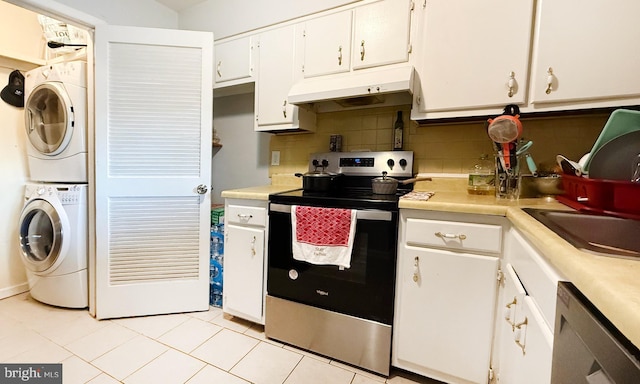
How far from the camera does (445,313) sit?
1260 mm

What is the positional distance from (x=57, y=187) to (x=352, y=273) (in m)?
2.13

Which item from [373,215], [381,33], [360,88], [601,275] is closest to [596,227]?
[601,275]

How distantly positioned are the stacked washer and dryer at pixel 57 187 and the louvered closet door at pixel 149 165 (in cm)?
24

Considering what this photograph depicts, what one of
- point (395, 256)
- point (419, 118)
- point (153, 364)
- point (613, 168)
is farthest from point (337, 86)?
point (153, 364)

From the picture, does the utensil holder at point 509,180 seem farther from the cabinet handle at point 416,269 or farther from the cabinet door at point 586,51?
the cabinet handle at point 416,269

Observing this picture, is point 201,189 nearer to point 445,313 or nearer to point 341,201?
point 341,201

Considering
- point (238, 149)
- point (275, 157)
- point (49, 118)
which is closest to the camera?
point (49, 118)

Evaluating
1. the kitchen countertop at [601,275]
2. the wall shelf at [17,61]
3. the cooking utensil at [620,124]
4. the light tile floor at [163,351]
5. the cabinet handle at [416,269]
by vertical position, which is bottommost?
the light tile floor at [163,351]

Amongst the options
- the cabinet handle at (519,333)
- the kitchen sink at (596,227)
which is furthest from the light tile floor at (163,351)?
the kitchen sink at (596,227)

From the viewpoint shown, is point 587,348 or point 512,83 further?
point 512,83

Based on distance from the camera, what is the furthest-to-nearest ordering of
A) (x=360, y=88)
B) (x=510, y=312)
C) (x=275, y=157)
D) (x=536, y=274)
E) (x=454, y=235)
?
1. (x=275, y=157)
2. (x=360, y=88)
3. (x=454, y=235)
4. (x=510, y=312)
5. (x=536, y=274)

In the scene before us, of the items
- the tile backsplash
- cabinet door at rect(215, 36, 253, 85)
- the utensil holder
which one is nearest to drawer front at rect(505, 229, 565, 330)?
the utensil holder

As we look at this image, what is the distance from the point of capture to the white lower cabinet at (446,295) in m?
1.19

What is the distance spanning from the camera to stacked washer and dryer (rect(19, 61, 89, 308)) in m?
1.90
